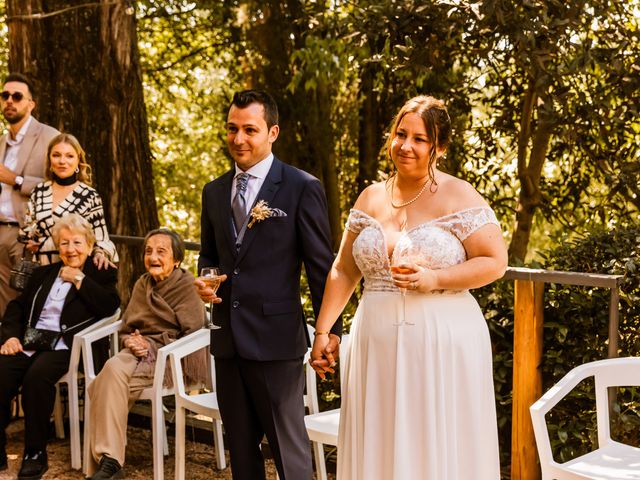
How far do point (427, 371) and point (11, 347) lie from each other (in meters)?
2.85

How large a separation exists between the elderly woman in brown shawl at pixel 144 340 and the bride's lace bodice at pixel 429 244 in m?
1.93

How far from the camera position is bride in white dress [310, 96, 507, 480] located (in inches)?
130

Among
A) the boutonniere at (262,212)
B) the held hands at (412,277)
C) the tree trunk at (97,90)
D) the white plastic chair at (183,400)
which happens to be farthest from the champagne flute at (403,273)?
the tree trunk at (97,90)

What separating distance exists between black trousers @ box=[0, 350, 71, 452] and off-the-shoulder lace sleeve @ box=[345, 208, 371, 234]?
241 centimetres

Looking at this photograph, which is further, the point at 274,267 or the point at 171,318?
the point at 171,318

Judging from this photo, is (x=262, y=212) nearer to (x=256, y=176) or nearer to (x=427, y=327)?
(x=256, y=176)

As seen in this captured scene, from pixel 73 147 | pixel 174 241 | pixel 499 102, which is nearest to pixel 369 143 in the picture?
pixel 499 102

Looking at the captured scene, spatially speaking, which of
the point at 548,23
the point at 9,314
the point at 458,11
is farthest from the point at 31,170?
the point at 548,23

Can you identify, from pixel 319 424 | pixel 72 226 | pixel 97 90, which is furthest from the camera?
pixel 97 90

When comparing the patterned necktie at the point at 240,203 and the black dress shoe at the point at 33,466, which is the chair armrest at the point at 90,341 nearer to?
the black dress shoe at the point at 33,466

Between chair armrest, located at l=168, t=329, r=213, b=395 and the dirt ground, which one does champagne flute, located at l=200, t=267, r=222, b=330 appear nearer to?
chair armrest, located at l=168, t=329, r=213, b=395

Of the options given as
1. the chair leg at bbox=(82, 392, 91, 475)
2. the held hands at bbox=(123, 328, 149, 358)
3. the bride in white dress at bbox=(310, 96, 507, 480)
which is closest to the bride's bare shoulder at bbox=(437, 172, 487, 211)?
the bride in white dress at bbox=(310, 96, 507, 480)

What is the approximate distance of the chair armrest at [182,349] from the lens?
4.71 meters

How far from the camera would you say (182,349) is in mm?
4742
